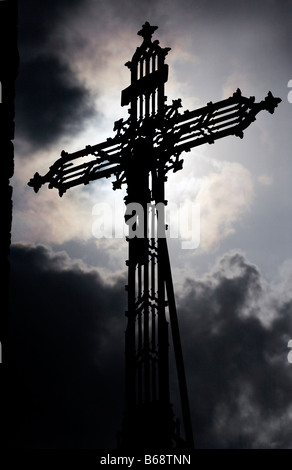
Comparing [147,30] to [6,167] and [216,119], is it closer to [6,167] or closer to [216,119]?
[216,119]

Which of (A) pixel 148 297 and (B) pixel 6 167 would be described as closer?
(B) pixel 6 167

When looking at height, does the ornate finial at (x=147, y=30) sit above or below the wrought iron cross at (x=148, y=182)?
above

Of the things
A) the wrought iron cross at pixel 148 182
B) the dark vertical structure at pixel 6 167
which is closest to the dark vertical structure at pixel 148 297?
the wrought iron cross at pixel 148 182

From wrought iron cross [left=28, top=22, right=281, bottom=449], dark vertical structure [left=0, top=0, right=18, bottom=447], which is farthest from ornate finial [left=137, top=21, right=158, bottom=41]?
dark vertical structure [left=0, top=0, right=18, bottom=447]

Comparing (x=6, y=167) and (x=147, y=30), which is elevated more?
(x=147, y=30)

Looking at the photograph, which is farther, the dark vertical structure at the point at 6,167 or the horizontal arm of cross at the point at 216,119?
the horizontal arm of cross at the point at 216,119

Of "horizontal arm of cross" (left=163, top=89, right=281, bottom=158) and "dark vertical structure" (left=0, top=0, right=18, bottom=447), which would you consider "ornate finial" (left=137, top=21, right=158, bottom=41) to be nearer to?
"horizontal arm of cross" (left=163, top=89, right=281, bottom=158)

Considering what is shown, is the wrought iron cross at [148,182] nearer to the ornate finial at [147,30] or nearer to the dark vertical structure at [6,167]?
the ornate finial at [147,30]

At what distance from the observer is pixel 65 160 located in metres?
10.5

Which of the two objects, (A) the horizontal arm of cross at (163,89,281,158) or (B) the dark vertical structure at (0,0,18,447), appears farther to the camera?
(A) the horizontal arm of cross at (163,89,281,158)

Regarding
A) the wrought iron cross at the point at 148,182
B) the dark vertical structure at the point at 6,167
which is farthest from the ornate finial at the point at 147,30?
the dark vertical structure at the point at 6,167

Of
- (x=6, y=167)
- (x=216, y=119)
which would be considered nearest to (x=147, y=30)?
(x=216, y=119)

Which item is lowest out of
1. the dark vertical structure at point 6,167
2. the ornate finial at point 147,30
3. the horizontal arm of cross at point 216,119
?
the dark vertical structure at point 6,167
